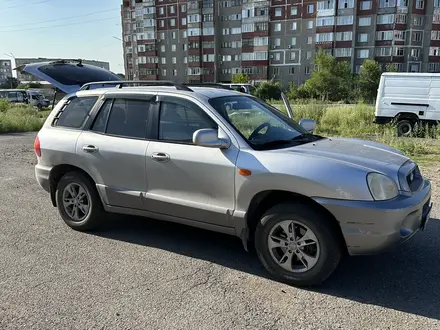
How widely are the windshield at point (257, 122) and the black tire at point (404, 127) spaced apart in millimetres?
11758

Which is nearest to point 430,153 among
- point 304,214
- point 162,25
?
point 304,214

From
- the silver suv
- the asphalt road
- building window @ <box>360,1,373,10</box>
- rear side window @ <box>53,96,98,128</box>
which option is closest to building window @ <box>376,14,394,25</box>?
building window @ <box>360,1,373,10</box>

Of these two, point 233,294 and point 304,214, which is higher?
point 304,214

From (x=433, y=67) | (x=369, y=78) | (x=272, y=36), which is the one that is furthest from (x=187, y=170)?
(x=272, y=36)

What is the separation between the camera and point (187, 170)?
381 cm

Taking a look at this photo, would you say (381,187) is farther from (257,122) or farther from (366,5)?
(366,5)

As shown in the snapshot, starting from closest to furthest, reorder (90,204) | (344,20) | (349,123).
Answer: (90,204)
(349,123)
(344,20)

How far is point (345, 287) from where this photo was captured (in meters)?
3.44

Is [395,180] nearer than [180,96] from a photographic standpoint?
Yes

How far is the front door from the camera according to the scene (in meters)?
3.65

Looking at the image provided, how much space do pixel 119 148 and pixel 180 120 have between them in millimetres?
773

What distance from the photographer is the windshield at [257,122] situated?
3.82 m

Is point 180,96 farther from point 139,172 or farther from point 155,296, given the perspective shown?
point 155,296

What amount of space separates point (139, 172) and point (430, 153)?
8.87 meters
